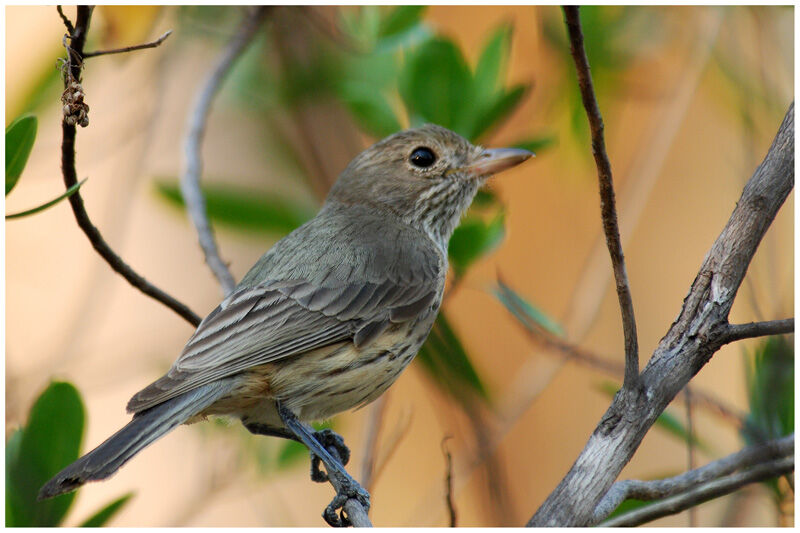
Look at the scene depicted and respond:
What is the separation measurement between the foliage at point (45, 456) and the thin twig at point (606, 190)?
2002 mm

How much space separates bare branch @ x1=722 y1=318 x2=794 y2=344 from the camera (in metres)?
2.75

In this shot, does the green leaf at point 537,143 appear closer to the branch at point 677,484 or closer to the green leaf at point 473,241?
the green leaf at point 473,241

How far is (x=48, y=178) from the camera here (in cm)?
471

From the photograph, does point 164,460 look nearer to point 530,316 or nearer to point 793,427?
point 530,316

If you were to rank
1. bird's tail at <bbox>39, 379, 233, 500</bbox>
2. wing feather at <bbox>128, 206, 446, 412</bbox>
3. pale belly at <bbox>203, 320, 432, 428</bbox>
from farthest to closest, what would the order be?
1. pale belly at <bbox>203, 320, 432, 428</bbox>
2. wing feather at <bbox>128, 206, 446, 412</bbox>
3. bird's tail at <bbox>39, 379, 233, 500</bbox>

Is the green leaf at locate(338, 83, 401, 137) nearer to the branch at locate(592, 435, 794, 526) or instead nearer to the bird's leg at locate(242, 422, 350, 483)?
the bird's leg at locate(242, 422, 350, 483)

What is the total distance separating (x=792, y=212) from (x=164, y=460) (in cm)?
→ 422

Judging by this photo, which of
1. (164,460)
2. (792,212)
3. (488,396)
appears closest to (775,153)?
(792,212)

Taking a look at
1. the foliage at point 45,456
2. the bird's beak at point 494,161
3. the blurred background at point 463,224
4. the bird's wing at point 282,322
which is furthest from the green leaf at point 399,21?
the foliage at point 45,456

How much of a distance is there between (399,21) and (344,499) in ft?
8.32

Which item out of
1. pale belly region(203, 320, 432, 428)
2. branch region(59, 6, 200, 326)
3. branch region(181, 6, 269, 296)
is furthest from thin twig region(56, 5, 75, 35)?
branch region(181, 6, 269, 296)

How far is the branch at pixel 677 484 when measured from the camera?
116 inches

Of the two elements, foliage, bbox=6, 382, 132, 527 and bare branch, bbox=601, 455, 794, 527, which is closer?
bare branch, bbox=601, 455, 794, 527

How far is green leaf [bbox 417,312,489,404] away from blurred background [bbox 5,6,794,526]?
17 mm
